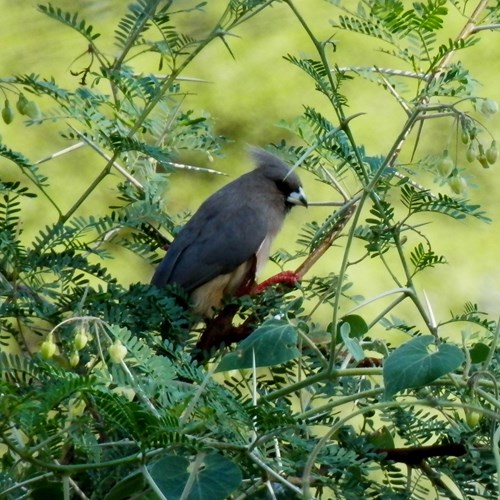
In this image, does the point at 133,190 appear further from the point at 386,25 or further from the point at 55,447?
the point at 55,447

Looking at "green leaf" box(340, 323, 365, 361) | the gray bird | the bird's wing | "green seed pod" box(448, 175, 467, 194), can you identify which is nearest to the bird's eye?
the gray bird

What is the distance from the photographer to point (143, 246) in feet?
8.96

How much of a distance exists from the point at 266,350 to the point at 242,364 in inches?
1.6

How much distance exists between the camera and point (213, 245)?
4086mm

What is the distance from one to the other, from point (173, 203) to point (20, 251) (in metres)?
2.39

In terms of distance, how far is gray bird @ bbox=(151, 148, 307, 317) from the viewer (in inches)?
153

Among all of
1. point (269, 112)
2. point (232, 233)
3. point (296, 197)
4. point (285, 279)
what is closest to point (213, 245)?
point (232, 233)

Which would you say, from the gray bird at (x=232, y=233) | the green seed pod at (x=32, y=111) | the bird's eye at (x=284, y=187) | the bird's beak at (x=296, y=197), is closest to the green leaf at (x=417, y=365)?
the green seed pod at (x=32, y=111)

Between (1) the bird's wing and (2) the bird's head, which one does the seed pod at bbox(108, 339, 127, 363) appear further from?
(2) the bird's head

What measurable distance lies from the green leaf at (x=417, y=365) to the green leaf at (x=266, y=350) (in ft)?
0.54

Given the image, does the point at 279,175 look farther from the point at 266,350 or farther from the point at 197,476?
the point at 197,476

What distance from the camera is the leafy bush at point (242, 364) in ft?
4.89

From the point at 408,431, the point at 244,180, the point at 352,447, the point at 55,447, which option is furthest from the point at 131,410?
the point at 244,180

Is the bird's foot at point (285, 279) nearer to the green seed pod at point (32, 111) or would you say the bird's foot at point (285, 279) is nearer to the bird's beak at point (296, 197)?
the green seed pod at point (32, 111)
